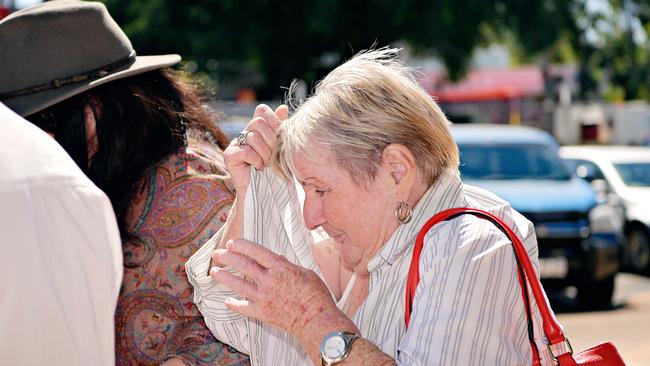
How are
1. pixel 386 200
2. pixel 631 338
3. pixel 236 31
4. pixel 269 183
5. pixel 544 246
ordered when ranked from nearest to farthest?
pixel 386 200, pixel 269 183, pixel 631 338, pixel 544 246, pixel 236 31

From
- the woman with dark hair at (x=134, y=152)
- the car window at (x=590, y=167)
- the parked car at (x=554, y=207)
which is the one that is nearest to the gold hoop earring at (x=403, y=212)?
the woman with dark hair at (x=134, y=152)

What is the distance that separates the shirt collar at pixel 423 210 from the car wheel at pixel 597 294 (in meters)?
7.78

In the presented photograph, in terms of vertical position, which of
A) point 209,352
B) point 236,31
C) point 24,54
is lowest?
point 236,31

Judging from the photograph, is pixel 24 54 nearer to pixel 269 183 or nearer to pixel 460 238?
pixel 269 183

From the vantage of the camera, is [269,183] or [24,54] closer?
[269,183]

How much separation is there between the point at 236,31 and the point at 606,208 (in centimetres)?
1565

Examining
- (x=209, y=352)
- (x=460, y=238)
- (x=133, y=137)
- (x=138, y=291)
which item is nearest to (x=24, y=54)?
(x=133, y=137)

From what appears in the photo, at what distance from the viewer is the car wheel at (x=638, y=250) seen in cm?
1199

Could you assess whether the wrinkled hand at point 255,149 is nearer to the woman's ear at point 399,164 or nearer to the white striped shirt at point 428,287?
the white striped shirt at point 428,287

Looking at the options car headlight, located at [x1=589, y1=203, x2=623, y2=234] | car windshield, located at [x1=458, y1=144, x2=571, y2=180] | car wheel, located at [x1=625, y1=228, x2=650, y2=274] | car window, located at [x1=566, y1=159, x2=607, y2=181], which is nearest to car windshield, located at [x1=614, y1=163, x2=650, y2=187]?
car window, located at [x1=566, y1=159, x2=607, y2=181]

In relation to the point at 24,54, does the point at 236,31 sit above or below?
below

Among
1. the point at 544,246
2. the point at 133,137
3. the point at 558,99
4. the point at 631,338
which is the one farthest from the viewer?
the point at 558,99

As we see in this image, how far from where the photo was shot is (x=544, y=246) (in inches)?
366

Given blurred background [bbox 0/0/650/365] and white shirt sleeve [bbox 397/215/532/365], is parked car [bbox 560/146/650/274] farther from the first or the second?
white shirt sleeve [bbox 397/215/532/365]
